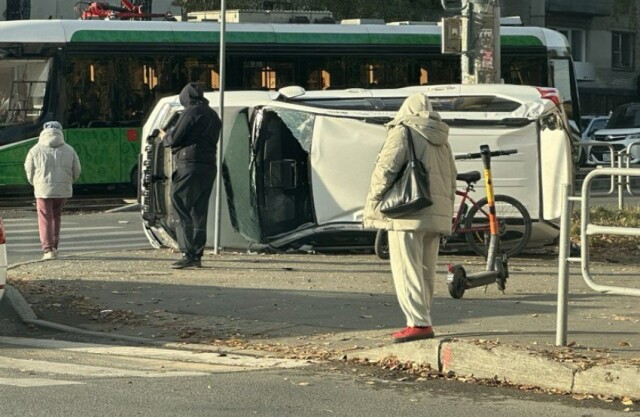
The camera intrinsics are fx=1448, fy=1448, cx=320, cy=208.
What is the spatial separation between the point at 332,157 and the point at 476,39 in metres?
5.33

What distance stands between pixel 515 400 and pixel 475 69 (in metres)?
12.7

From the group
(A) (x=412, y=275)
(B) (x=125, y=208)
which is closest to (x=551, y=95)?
(A) (x=412, y=275)

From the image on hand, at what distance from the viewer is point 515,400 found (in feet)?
28.0

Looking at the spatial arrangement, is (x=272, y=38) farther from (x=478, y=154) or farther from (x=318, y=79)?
(x=478, y=154)

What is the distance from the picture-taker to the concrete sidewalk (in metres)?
9.22

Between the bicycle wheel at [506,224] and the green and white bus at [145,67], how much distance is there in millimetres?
13488

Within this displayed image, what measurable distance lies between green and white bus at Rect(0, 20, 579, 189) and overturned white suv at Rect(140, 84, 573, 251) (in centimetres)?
1108

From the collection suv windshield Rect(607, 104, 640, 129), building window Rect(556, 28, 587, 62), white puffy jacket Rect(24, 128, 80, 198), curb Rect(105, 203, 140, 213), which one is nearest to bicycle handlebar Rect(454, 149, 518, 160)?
white puffy jacket Rect(24, 128, 80, 198)

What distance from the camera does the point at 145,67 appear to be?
93.7ft

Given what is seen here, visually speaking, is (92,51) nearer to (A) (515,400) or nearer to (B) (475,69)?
(B) (475,69)

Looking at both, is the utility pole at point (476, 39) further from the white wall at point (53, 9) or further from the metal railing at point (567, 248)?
the white wall at point (53, 9)

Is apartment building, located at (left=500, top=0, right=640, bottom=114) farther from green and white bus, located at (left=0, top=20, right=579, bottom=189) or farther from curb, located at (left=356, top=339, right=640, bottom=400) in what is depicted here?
curb, located at (left=356, top=339, right=640, bottom=400)

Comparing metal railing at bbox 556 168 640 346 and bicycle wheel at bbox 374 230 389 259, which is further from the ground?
metal railing at bbox 556 168 640 346

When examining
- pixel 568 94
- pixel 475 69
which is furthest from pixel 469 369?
pixel 568 94
